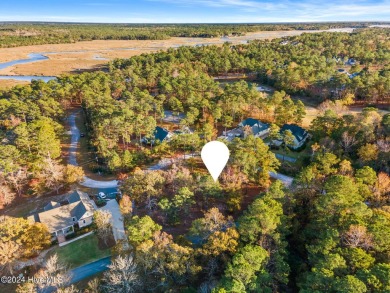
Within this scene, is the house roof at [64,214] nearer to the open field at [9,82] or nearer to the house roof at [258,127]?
the house roof at [258,127]

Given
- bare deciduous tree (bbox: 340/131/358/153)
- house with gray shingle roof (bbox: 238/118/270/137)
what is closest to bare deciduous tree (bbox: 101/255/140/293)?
bare deciduous tree (bbox: 340/131/358/153)

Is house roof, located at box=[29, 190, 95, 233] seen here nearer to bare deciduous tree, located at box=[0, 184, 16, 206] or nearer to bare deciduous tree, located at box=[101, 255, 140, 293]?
bare deciduous tree, located at box=[0, 184, 16, 206]

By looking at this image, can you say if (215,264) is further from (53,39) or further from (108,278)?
(53,39)

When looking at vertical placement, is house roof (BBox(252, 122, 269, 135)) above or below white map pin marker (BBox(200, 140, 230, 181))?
below

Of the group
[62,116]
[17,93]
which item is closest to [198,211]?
[62,116]

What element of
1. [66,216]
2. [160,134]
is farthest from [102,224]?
[160,134]

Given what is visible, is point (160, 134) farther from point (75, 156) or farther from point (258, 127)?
point (258, 127)
